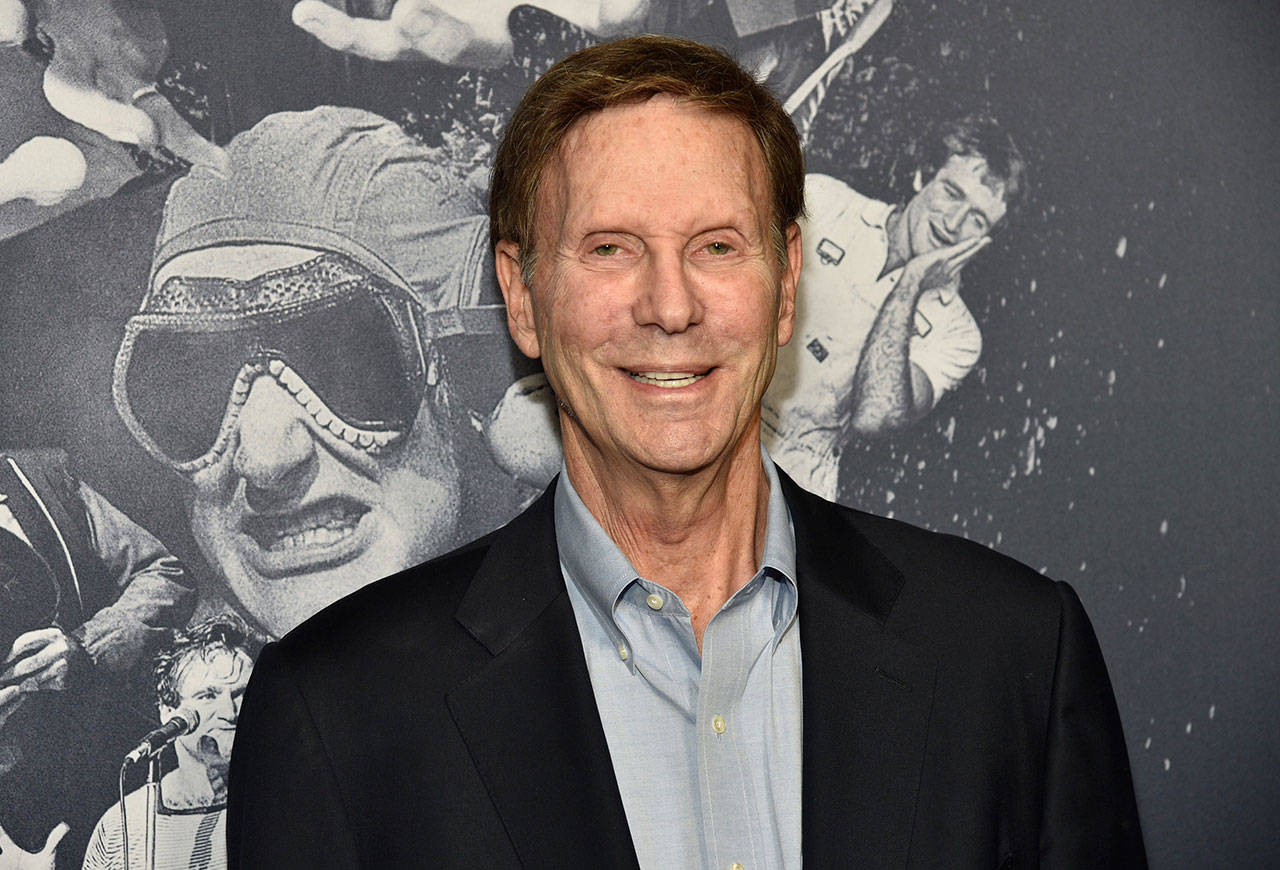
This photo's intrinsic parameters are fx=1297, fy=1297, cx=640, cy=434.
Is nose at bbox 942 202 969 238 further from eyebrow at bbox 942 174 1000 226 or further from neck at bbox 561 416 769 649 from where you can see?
neck at bbox 561 416 769 649

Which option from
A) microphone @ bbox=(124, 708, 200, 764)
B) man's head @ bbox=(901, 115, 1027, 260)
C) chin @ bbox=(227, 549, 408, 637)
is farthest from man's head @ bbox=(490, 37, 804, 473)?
microphone @ bbox=(124, 708, 200, 764)

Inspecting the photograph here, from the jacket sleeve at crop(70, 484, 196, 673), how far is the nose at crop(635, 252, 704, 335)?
64 centimetres

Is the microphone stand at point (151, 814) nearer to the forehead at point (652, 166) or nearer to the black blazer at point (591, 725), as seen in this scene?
the black blazer at point (591, 725)

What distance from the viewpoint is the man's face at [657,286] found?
1.29 meters

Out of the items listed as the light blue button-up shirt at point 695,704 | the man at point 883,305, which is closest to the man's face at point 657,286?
the light blue button-up shirt at point 695,704

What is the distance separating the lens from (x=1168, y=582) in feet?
6.18

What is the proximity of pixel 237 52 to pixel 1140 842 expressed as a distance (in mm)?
1374

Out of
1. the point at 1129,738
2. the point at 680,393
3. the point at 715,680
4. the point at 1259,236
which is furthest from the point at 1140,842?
the point at 1259,236

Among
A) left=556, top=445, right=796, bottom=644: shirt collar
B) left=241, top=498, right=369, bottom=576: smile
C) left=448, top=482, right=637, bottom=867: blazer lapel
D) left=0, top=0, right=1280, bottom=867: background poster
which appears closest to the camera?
left=448, top=482, right=637, bottom=867: blazer lapel

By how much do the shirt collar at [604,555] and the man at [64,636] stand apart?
0.48 metres

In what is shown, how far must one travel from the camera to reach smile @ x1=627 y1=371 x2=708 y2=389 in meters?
1.30

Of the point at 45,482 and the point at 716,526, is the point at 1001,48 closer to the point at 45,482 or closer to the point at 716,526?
the point at 716,526

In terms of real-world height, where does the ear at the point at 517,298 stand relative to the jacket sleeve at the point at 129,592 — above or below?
above

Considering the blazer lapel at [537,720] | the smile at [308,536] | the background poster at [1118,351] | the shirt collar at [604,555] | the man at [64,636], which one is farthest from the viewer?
the background poster at [1118,351]
